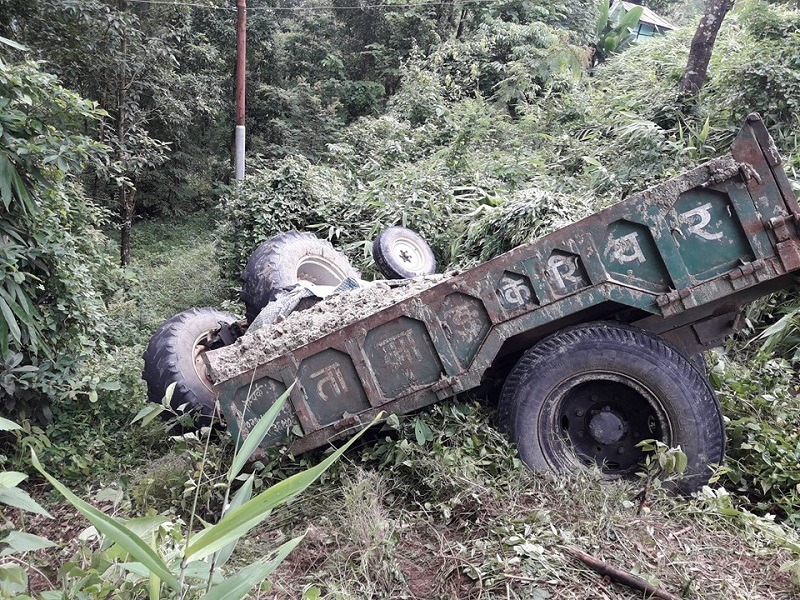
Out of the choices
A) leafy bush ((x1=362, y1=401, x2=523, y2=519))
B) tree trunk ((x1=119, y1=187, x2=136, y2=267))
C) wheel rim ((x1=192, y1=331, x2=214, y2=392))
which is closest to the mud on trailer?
leafy bush ((x1=362, y1=401, x2=523, y2=519))

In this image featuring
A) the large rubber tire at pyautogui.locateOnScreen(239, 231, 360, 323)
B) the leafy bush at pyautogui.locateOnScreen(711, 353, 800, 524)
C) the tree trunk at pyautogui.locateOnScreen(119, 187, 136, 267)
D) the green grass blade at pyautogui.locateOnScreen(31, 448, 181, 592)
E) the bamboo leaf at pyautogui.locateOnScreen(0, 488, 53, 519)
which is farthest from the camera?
the tree trunk at pyautogui.locateOnScreen(119, 187, 136, 267)

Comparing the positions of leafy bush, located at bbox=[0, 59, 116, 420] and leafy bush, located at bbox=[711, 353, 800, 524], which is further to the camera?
leafy bush, located at bbox=[0, 59, 116, 420]

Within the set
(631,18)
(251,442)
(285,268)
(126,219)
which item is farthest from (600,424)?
(631,18)

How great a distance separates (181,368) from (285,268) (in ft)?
4.87

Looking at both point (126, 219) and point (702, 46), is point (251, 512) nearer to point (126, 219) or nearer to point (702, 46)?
point (702, 46)

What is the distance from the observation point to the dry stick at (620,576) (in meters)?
2.53

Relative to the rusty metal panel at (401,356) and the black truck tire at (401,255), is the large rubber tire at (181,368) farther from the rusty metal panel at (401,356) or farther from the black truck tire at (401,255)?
the black truck tire at (401,255)

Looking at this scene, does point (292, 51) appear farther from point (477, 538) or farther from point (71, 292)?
point (477, 538)

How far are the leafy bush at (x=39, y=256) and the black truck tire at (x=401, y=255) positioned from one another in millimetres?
2655

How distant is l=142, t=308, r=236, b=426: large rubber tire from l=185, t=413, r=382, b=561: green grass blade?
10.4 ft

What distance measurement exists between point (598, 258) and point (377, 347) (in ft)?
4.59

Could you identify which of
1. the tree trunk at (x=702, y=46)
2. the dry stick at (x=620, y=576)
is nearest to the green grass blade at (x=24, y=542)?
the dry stick at (x=620, y=576)

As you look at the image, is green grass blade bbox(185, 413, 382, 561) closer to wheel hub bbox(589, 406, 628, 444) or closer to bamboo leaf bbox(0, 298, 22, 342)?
wheel hub bbox(589, 406, 628, 444)

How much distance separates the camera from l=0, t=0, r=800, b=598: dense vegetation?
296 cm
